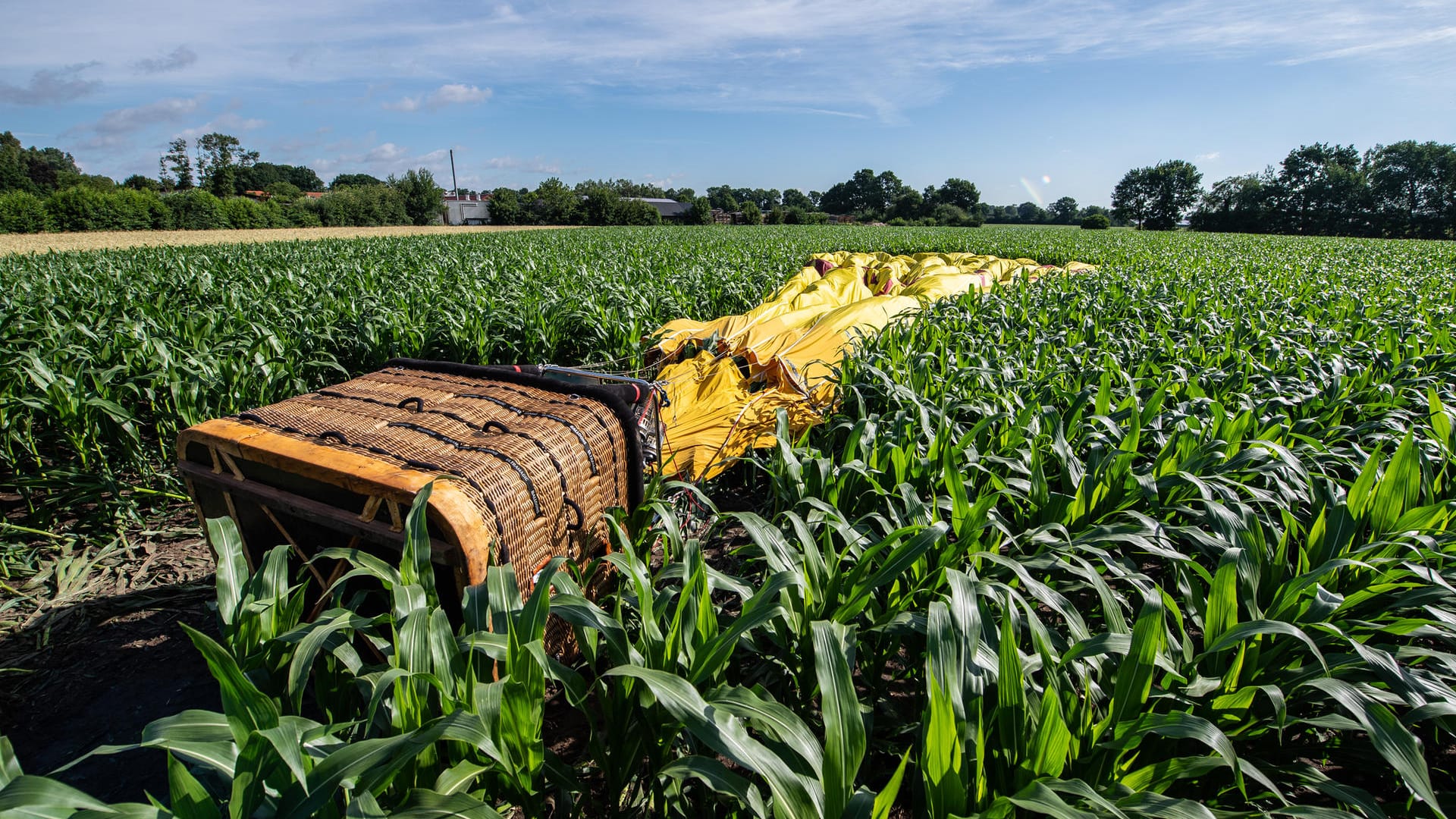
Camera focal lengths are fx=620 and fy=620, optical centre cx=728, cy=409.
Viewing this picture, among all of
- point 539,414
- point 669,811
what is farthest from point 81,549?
point 669,811

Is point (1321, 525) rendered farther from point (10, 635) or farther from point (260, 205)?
point (260, 205)

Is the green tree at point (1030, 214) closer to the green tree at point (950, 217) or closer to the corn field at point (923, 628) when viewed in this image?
the green tree at point (950, 217)

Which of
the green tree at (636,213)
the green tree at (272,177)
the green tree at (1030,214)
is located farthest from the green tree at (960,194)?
the green tree at (272,177)

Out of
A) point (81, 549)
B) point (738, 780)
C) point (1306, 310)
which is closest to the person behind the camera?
point (738, 780)

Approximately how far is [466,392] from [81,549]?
2.53 metres

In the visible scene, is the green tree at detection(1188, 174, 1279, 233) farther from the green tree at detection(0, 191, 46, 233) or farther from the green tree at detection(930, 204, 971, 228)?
the green tree at detection(0, 191, 46, 233)

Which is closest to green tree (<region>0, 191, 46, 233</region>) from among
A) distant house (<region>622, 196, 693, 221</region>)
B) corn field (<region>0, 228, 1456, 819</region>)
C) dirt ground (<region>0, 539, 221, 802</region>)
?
distant house (<region>622, 196, 693, 221</region>)

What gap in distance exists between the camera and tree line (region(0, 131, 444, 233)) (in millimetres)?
31672

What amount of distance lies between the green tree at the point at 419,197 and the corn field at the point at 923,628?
177ft

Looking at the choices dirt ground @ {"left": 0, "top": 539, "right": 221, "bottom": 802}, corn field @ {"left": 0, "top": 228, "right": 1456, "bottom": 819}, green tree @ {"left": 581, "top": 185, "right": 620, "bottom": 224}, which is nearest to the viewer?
corn field @ {"left": 0, "top": 228, "right": 1456, "bottom": 819}

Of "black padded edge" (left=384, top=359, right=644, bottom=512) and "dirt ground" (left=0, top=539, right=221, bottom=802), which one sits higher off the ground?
"black padded edge" (left=384, top=359, right=644, bottom=512)

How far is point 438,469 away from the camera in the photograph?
180 cm

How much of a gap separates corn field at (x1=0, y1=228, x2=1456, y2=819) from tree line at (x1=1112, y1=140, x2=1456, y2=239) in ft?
224

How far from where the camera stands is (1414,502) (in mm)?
2072
